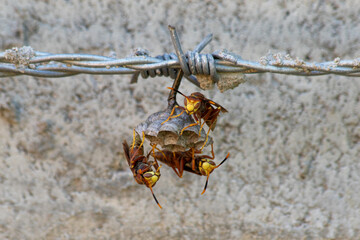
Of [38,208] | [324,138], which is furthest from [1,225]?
[324,138]

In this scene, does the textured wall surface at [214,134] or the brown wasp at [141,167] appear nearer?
the brown wasp at [141,167]

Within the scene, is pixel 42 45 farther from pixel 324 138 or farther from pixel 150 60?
pixel 324 138

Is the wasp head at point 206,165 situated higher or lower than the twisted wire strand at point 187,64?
lower

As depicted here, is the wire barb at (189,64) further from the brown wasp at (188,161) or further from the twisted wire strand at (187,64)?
the brown wasp at (188,161)

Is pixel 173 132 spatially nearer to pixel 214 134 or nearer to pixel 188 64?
pixel 188 64

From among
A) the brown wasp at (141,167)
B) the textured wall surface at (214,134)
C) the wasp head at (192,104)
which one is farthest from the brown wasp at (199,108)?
the textured wall surface at (214,134)

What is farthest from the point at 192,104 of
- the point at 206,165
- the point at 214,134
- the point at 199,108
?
the point at 214,134
